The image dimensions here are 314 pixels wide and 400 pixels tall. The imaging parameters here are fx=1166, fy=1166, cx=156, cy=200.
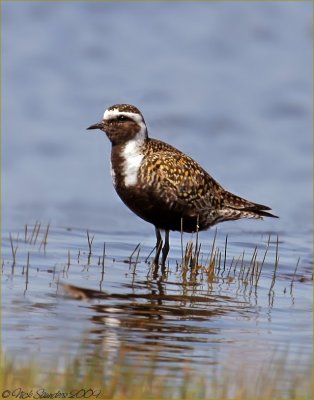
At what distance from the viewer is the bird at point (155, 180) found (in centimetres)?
1308

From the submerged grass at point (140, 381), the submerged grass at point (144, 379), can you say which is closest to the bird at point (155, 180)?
the submerged grass at point (144, 379)

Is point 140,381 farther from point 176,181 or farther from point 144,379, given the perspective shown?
point 176,181

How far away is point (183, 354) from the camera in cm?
890

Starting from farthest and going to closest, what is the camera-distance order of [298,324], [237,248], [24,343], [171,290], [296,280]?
[237,248]
[296,280]
[171,290]
[298,324]
[24,343]

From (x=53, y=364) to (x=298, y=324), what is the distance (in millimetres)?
2839

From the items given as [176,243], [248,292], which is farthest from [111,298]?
[176,243]

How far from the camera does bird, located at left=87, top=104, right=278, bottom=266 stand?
13.1m

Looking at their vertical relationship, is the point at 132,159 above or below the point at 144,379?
above

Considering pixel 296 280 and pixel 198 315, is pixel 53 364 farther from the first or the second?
pixel 296 280

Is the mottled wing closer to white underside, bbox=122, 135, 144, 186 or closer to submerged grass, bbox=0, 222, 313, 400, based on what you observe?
white underside, bbox=122, 135, 144, 186

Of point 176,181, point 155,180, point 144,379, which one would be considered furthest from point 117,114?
point 144,379

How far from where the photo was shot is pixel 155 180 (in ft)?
43.0

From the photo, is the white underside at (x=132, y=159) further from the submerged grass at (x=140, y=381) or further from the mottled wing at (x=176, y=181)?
the submerged grass at (x=140, y=381)

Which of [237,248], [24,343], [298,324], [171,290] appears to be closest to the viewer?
[24,343]
